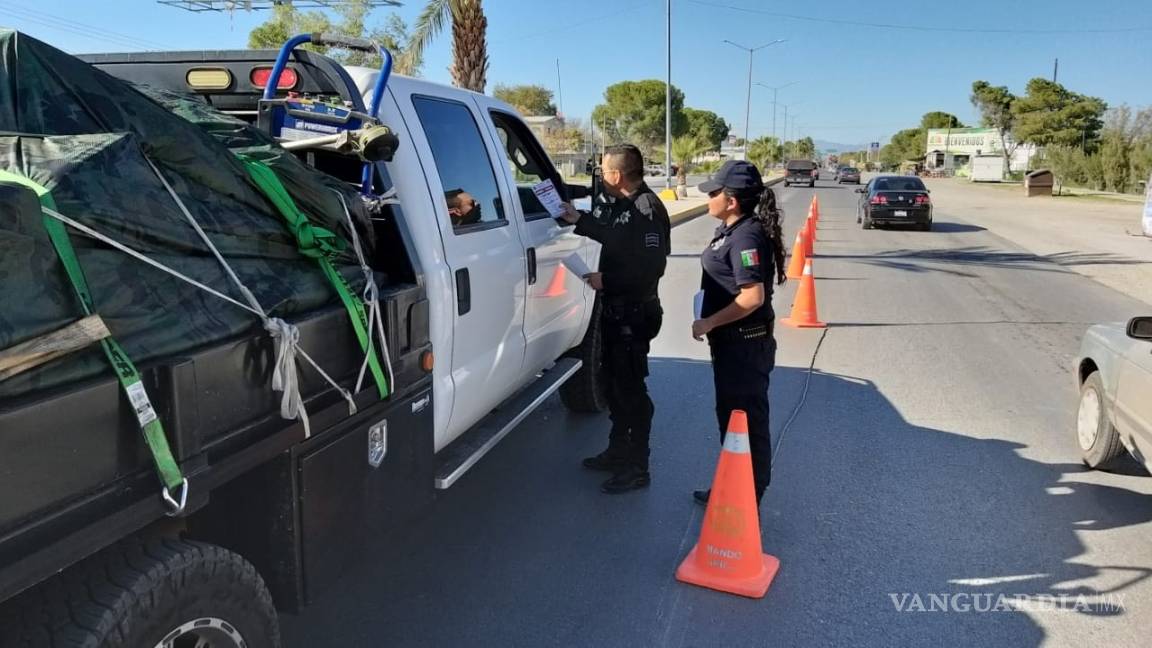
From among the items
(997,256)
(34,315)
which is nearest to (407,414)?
(34,315)

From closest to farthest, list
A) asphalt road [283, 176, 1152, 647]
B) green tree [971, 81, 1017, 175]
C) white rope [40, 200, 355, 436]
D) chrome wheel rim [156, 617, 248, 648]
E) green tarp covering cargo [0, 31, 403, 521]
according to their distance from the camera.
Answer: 1. green tarp covering cargo [0, 31, 403, 521]
2. white rope [40, 200, 355, 436]
3. chrome wheel rim [156, 617, 248, 648]
4. asphalt road [283, 176, 1152, 647]
5. green tree [971, 81, 1017, 175]

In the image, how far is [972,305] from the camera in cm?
1067

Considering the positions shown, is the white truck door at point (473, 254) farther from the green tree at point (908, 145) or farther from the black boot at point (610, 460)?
the green tree at point (908, 145)

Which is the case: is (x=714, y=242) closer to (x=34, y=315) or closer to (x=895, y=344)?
(x=34, y=315)

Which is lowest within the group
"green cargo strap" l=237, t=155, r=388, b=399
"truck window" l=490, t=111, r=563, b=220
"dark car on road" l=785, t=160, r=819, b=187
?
"green cargo strap" l=237, t=155, r=388, b=399

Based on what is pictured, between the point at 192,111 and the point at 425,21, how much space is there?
12863 millimetres

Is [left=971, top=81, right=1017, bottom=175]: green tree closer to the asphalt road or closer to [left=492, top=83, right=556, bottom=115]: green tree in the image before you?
[left=492, top=83, right=556, bottom=115]: green tree

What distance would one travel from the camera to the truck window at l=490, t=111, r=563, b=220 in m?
4.87

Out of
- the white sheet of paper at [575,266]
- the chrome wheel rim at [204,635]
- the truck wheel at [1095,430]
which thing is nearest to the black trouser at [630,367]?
the white sheet of paper at [575,266]

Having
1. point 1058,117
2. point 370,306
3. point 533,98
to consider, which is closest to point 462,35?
point 370,306

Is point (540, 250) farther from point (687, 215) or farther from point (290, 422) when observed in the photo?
point (687, 215)

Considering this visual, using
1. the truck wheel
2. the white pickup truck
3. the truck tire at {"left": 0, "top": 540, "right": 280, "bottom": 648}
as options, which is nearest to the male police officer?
the white pickup truck

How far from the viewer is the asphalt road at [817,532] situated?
3.33m

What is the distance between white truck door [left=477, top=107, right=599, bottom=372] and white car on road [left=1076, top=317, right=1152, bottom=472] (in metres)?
2.92
